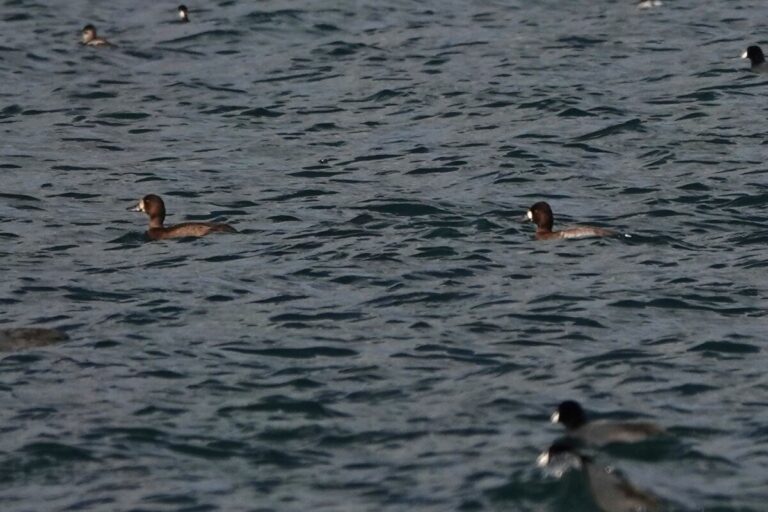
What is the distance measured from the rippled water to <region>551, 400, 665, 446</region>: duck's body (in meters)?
0.13

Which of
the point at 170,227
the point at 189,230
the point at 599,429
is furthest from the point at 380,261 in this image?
the point at 599,429

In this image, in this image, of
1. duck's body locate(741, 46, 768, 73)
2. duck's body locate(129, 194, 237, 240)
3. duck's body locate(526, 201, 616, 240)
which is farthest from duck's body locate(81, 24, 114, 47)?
duck's body locate(526, 201, 616, 240)

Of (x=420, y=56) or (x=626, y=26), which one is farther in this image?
(x=626, y=26)

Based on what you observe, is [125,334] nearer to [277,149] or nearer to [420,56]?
[277,149]

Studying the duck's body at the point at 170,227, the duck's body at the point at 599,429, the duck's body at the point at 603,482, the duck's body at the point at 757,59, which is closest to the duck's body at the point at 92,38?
the duck's body at the point at 757,59

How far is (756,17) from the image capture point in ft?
110

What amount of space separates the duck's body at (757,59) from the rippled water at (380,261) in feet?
0.98

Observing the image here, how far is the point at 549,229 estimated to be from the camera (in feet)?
64.0

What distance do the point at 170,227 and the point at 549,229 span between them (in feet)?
14.1

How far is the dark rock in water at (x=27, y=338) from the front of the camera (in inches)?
607

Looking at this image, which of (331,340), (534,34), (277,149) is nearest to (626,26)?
(534,34)

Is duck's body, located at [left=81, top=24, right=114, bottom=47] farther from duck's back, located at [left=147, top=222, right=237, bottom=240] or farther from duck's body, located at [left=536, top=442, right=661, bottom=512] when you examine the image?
duck's body, located at [left=536, top=442, right=661, bottom=512]

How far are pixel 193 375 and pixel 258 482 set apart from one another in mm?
2633

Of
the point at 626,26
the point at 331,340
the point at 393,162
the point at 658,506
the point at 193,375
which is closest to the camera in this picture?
the point at 658,506
